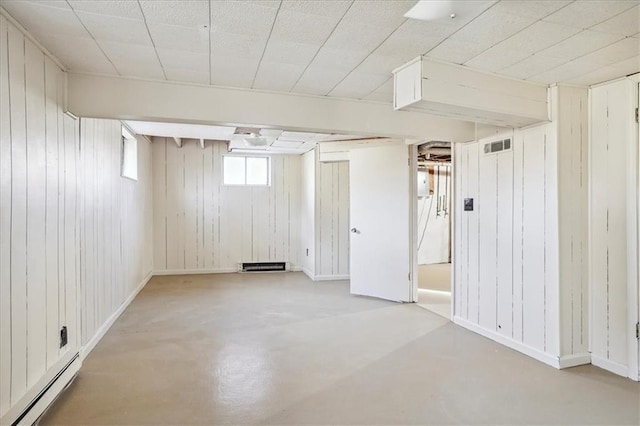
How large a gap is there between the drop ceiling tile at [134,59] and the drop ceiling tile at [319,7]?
0.99 metres

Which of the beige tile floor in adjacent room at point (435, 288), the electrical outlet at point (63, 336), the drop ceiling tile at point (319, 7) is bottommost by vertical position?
the beige tile floor in adjacent room at point (435, 288)

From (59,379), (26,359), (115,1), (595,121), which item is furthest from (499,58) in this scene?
(59,379)

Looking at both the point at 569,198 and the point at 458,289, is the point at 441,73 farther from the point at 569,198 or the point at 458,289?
Answer: the point at 458,289

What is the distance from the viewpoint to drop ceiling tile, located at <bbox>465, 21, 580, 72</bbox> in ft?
6.53

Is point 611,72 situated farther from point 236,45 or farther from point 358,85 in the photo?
point 236,45

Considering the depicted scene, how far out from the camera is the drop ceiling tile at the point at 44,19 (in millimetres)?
1781

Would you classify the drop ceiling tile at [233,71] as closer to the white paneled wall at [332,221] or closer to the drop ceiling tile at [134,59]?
the drop ceiling tile at [134,59]

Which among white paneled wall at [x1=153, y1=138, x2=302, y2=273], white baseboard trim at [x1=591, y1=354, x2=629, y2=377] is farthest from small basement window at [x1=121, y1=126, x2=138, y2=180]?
white baseboard trim at [x1=591, y1=354, x2=629, y2=377]

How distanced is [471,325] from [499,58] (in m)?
2.53

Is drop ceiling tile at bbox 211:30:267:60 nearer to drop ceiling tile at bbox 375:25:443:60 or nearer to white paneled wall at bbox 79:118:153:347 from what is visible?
drop ceiling tile at bbox 375:25:443:60

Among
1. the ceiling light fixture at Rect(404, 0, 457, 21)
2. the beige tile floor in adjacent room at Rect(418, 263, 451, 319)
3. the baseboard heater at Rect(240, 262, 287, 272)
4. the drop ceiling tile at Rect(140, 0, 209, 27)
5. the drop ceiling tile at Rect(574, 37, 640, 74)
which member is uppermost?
the drop ceiling tile at Rect(140, 0, 209, 27)

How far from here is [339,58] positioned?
95.0 inches

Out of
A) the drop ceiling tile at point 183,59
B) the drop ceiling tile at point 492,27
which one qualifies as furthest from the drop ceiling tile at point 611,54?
the drop ceiling tile at point 183,59

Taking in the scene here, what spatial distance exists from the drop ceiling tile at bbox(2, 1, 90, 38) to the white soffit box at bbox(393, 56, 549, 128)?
1914mm
